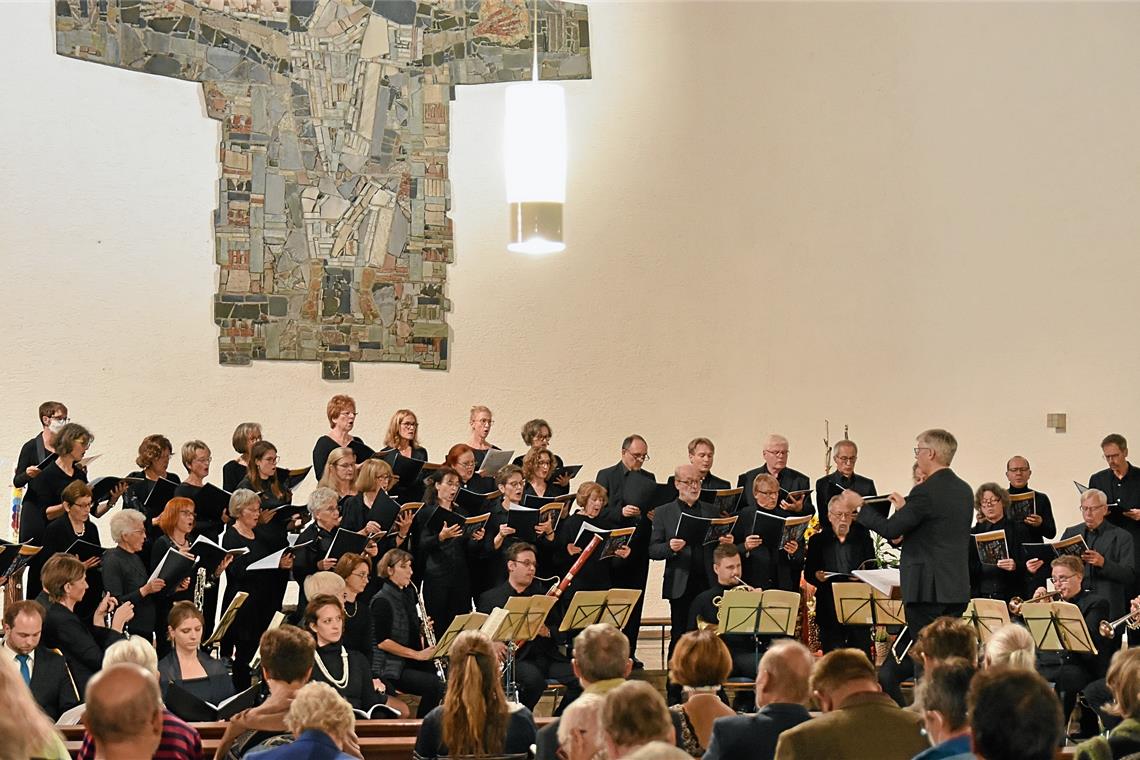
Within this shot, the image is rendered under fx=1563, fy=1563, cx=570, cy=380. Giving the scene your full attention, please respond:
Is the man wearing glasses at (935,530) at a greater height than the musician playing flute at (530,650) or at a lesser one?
greater

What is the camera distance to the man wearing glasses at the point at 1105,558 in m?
8.41

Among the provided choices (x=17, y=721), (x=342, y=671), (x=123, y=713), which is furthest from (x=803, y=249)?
(x=17, y=721)

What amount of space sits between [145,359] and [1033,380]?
6370 millimetres

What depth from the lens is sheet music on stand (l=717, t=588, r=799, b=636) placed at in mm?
7570

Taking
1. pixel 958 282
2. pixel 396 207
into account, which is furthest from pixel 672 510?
pixel 958 282

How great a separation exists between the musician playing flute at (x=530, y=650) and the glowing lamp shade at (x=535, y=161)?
2.45m

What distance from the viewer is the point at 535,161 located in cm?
570

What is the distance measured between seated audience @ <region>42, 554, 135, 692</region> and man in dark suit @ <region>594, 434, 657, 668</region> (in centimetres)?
283

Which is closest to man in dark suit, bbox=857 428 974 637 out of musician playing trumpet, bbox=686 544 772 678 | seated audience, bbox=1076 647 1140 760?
musician playing trumpet, bbox=686 544 772 678

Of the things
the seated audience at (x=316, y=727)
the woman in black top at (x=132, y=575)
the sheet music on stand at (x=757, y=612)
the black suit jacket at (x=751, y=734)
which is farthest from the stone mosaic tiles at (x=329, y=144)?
the black suit jacket at (x=751, y=734)

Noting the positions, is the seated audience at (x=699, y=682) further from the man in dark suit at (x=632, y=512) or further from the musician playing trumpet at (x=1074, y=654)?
the man in dark suit at (x=632, y=512)

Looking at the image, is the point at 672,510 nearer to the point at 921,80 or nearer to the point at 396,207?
the point at 396,207

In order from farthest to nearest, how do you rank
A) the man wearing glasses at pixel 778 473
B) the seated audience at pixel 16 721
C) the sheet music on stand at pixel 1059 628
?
1. the man wearing glasses at pixel 778 473
2. the sheet music on stand at pixel 1059 628
3. the seated audience at pixel 16 721

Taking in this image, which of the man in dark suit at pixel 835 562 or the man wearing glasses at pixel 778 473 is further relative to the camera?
the man wearing glasses at pixel 778 473
